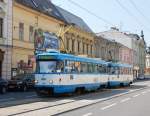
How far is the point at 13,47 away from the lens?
133ft

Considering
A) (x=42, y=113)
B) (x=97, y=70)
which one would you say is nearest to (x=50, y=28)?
(x=97, y=70)

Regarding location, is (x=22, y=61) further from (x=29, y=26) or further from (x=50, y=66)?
(x=50, y=66)

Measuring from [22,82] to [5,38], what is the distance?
5681mm

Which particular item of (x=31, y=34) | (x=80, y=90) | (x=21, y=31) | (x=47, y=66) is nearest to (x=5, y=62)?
(x=21, y=31)

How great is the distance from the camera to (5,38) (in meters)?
39.3

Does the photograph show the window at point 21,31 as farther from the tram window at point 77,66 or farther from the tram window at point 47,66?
the tram window at point 47,66

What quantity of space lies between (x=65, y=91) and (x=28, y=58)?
58.5 feet

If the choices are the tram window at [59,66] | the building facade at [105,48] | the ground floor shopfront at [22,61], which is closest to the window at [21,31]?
the ground floor shopfront at [22,61]

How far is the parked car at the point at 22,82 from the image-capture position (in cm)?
3503

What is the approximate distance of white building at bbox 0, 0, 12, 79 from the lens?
3866 cm

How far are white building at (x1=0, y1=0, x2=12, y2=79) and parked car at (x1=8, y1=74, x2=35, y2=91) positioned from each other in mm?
2326

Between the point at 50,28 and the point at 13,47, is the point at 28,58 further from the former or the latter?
the point at 50,28

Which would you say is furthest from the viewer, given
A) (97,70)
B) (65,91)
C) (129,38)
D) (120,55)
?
(129,38)

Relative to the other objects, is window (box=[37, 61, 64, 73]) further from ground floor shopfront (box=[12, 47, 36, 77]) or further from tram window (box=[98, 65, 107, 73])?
ground floor shopfront (box=[12, 47, 36, 77])
